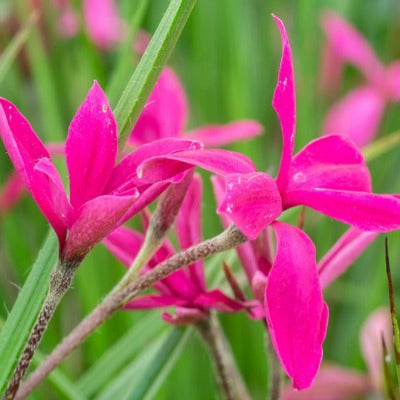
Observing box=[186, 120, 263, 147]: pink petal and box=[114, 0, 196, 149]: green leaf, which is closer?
box=[114, 0, 196, 149]: green leaf

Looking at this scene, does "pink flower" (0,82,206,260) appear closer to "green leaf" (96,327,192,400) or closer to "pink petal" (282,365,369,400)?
"green leaf" (96,327,192,400)

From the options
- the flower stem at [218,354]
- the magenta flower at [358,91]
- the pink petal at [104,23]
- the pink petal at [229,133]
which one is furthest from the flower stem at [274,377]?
the pink petal at [104,23]

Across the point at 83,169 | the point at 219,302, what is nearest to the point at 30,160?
the point at 83,169

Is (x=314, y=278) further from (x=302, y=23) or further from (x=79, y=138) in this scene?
(x=302, y=23)

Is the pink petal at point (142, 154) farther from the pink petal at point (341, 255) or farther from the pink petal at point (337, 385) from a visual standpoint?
the pink petal at point (337, 385)

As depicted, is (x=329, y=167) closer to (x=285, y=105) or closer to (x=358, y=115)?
(x=285, y=105)

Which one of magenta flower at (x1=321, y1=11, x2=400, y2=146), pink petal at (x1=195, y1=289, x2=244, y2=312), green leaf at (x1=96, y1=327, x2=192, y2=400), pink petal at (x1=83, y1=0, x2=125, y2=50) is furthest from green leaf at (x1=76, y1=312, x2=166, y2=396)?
pink petal at (x1=83, y1=0, x2=125, y2=50)
